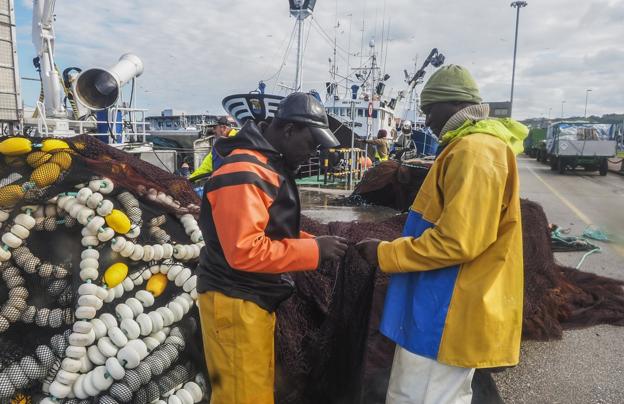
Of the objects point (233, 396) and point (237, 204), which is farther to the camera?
point (233, 396)

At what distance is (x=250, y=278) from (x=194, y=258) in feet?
2.62

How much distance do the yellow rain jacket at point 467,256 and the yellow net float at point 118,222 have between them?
1.41 meters

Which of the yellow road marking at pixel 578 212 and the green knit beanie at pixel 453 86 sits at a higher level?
the green knit beanie at pixel 453 86

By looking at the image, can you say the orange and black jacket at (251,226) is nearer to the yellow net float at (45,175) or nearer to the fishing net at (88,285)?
the fishing net at (88,285)

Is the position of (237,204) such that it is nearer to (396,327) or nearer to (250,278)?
(250,278)

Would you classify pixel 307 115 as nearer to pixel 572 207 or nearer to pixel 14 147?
pixel 14 147

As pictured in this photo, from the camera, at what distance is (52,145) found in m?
2.64

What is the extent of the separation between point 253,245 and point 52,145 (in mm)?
1699

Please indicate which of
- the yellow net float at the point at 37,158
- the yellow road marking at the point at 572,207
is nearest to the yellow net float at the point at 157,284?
the yellow net float at the point at 37,158

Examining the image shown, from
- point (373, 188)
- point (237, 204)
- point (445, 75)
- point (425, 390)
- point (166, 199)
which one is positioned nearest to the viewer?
point (237, 204)

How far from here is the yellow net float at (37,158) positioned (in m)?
2.54

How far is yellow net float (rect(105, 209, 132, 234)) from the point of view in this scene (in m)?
2.36

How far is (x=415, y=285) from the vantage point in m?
1.93

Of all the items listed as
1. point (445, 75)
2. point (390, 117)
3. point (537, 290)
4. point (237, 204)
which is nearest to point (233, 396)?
point (237, 204)
